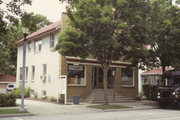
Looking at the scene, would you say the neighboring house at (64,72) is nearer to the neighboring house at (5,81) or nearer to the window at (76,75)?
the window at (76,75)

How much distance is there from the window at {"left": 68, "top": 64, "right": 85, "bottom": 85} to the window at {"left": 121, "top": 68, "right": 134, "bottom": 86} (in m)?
4.95

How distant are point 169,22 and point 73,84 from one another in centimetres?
975

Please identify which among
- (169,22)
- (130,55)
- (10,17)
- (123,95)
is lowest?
(123,95)

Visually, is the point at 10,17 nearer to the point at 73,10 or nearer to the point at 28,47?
the point at 73,10

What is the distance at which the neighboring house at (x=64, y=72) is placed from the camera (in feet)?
79.2

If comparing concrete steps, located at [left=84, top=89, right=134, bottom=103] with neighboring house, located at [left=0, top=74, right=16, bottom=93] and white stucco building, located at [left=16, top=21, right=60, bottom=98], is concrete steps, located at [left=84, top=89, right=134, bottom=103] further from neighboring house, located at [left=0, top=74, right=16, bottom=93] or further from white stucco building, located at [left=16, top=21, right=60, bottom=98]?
neighboring house, located at [left=0, top=74, right=16, bottom=93]

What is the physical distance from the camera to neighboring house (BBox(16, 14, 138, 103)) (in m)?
24.1

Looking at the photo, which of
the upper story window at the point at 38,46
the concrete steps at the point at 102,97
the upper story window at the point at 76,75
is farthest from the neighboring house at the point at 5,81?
the concrete steps at the point at 102,97

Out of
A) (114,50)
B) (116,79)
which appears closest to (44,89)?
(116,79)

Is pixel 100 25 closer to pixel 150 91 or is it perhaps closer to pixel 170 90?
pixel 170 90

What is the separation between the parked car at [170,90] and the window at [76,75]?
290 inches

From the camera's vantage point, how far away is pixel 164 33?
22219mm

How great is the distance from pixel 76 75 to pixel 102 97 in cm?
313

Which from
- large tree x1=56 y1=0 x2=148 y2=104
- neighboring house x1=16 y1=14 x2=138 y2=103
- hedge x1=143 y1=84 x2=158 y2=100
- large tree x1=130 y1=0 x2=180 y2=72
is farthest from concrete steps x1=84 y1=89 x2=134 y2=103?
large tree x1=56 y1=0 x2=148 y2=104
